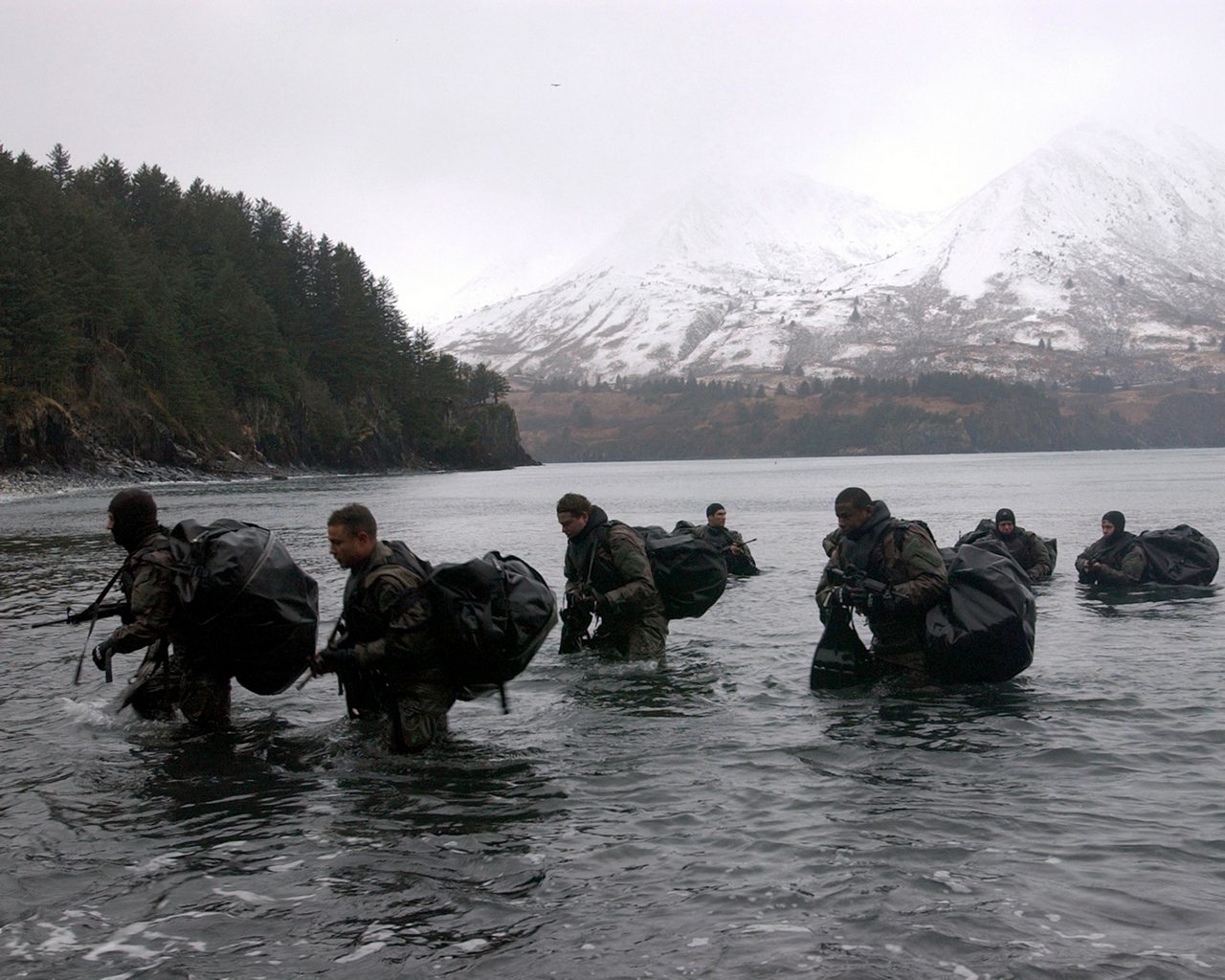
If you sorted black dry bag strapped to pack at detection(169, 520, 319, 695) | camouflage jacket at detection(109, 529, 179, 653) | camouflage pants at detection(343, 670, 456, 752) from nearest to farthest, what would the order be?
camouflage pants at detection(343, 670, 456, 752) → camouflage jacket at detection(109, 529, 179, 653) → black dry bag strapped to pack at detection(169, 520, 319, 695)

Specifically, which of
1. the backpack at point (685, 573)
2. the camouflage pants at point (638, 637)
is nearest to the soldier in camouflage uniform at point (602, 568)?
the camouflage pants at point (638, 637)

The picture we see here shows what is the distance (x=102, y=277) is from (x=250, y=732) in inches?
3135

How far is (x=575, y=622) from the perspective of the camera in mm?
13062

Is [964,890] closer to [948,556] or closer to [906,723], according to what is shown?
[906,723]

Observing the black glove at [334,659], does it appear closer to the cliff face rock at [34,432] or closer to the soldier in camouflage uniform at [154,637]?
the soldier in camouflage uniform at [154,637]

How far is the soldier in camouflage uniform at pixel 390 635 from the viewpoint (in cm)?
834

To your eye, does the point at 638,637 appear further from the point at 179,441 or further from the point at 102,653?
the point at 179,441

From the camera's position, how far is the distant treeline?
70.8m

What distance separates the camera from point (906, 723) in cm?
1036

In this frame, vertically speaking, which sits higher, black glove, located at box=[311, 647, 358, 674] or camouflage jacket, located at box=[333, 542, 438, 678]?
camouflage jacket, located at box=[333, 542, 438, 678]

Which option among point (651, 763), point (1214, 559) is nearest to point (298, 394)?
point (1214, 559)

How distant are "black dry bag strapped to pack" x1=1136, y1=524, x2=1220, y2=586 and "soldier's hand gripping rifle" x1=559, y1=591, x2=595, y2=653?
12.4 m

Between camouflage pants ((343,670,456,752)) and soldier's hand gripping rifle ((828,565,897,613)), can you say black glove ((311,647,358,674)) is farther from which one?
soldier's hand gripping rifle ((828,565,897,613))

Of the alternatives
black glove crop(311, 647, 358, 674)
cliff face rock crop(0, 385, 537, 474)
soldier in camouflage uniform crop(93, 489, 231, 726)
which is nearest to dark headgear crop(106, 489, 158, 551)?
soldier in camouflage uniform crop(93, 489, 231, 726)
